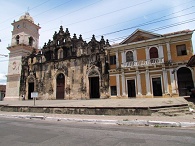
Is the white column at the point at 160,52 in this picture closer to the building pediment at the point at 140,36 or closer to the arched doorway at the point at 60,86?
the building pediment at the point at 140,36

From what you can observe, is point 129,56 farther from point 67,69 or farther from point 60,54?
point 60,54

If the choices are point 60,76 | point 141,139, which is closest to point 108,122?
point 141,139

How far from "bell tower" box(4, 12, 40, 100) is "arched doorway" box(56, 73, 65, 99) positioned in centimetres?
901

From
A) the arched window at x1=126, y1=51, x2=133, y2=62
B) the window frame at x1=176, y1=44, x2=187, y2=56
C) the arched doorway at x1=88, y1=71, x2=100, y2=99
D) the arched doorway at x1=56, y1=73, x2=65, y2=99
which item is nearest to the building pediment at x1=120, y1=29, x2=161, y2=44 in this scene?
the arched window at x1=126, y1=51, x2=133, y2=62

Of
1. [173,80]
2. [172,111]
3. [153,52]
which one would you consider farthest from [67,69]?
[172,111]

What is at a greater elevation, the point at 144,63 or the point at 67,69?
the point at 67,69

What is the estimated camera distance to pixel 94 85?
24.3 m

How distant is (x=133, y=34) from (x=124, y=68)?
16.3 ft

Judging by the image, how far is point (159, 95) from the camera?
762 inches

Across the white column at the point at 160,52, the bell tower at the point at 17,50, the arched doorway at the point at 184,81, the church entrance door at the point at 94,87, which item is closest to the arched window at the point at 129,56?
the white column at the point at 160,52

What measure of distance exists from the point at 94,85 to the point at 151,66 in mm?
9182

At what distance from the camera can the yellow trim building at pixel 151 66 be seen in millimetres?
18609

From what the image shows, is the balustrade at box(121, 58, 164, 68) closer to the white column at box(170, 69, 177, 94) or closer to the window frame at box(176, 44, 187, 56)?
the white column at box(170, 69, 177, 94)

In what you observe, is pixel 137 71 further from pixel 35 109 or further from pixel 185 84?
pixel 35 109
